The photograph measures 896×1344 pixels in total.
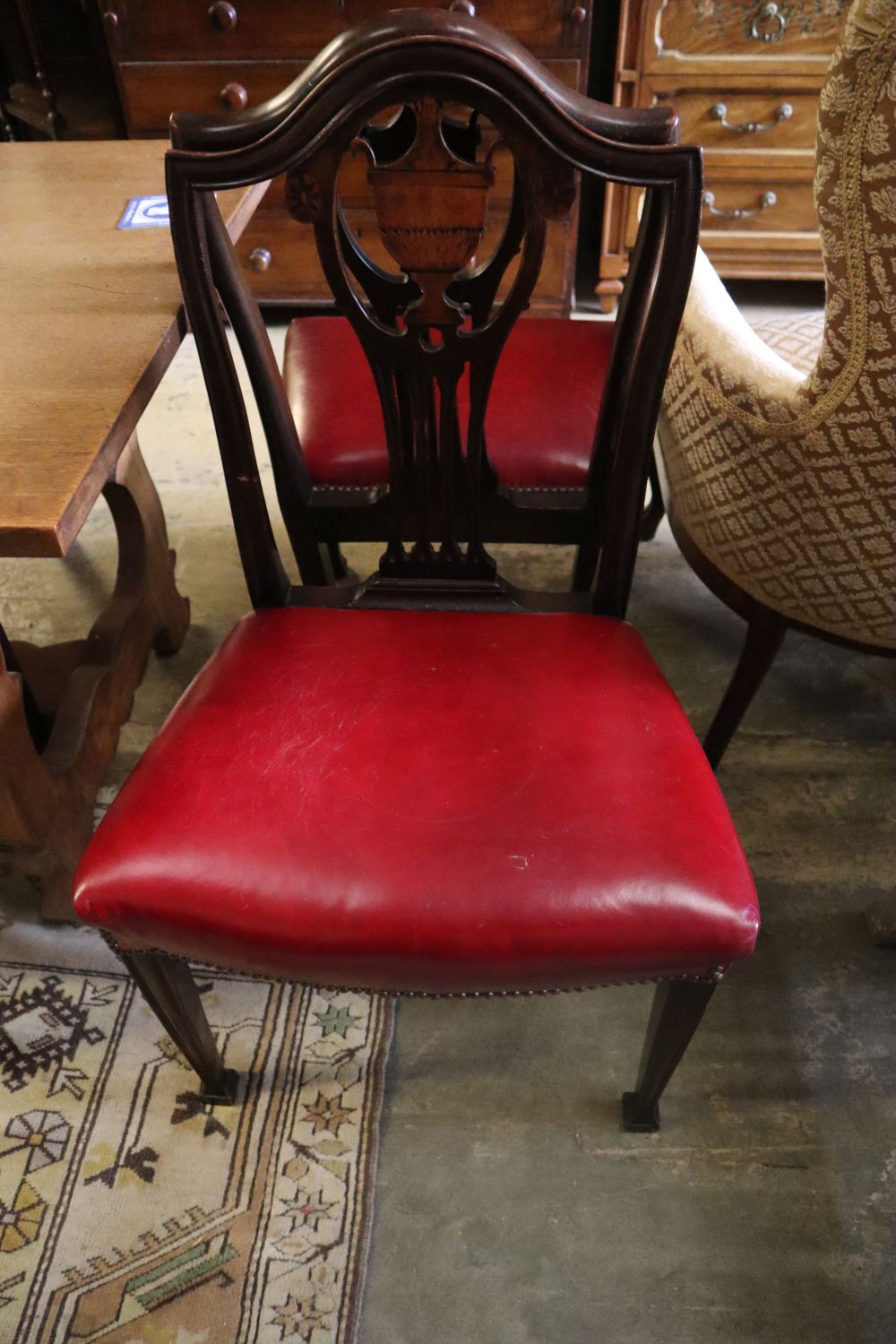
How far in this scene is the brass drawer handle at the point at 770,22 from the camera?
2.09 meters

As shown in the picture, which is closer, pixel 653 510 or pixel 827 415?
pixel 827 415

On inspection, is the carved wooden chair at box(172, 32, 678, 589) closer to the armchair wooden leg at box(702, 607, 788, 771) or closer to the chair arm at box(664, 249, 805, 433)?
the chair arm at box(664, 249, 805, 433)

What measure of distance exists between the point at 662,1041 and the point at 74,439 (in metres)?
0.84

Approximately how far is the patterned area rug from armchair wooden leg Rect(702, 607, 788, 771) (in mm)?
618

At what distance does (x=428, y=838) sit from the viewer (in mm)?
828

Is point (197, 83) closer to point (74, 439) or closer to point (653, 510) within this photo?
point (653, 510)

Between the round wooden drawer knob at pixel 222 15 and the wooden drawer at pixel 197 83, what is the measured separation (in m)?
0.08

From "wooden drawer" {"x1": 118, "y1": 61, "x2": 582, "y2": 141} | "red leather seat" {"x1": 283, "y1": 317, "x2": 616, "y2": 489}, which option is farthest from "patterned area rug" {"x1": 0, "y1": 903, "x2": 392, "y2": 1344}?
"wooden drawer" {"x1": 118, "y1": 61, "x2": 582, "y2": 141}

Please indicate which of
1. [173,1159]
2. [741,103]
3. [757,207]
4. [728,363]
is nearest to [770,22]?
[741,103]

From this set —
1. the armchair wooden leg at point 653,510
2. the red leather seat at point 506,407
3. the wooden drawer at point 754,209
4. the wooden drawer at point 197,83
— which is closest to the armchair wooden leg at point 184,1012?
the red leather seat at point 506,407

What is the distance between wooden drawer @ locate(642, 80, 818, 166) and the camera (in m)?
2.21

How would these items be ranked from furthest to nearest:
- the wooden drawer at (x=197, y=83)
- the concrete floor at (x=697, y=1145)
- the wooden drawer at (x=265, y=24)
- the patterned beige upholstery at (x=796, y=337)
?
1. the wooden drawer at (x=197, y=83)
2. the wooden drawer at (x=265, y=24)
3. the patterned beige upholstery at (x=796, y=337)
4. the concrete floor at (x=697, y=1145)

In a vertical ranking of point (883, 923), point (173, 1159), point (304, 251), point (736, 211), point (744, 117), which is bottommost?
point (173, 1159)

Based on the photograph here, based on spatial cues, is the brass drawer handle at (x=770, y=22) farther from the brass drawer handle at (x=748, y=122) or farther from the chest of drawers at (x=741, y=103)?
the brass drawer handle at (x=748, y=122)
